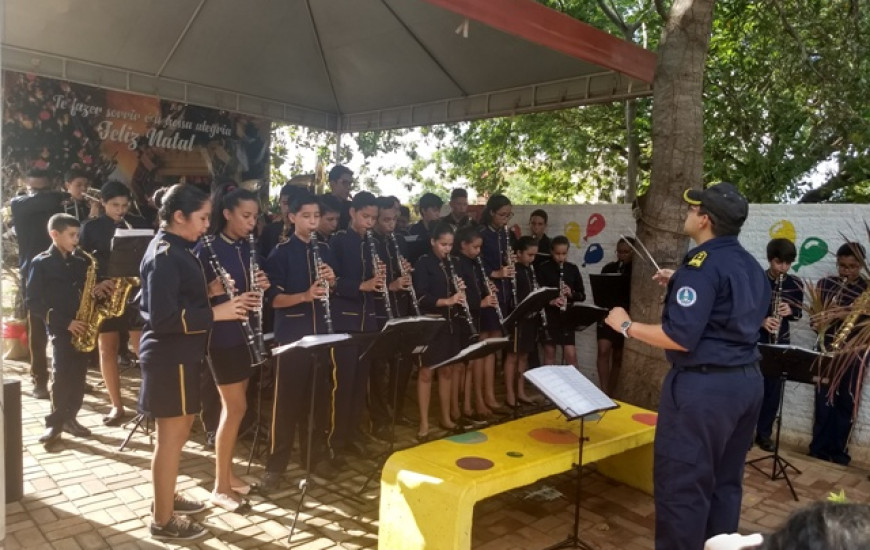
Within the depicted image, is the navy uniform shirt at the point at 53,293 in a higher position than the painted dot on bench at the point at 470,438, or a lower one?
higher

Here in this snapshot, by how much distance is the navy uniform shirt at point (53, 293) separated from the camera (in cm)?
536

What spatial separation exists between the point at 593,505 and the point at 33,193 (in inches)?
253

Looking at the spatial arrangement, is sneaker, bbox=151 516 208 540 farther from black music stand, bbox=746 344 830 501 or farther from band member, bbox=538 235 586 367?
band member, bbox=538 235 586 367

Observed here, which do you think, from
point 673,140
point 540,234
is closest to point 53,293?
point 540,234

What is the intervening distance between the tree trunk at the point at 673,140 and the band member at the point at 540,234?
2.11 metres

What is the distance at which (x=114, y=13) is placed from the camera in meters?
7.12

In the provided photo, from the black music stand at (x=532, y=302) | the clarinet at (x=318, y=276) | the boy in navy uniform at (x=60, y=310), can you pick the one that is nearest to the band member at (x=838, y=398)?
the black music stand at (x=532, y=302)

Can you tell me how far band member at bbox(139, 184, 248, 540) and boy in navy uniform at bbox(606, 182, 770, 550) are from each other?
8.57ft

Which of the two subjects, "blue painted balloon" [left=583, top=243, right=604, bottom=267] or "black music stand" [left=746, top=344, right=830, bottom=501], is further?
"blue painted balloon" [left=583, top=243, right=604, bottom=267]

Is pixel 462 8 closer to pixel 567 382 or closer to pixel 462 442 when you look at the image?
pixel 567 382

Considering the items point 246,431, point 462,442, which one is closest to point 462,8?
point 462,442

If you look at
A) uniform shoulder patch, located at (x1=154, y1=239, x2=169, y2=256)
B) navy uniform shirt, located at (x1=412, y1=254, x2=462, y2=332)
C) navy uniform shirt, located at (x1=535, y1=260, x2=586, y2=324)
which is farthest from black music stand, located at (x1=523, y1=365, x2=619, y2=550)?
navy uniform shirt, located at (x1=535, y1=260, x2=586, y2=324)

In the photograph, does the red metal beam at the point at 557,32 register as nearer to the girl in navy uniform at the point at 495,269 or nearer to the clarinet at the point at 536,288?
the girl in navy uniform at the point at 495,269

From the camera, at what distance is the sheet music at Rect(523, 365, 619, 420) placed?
363 centimetres
